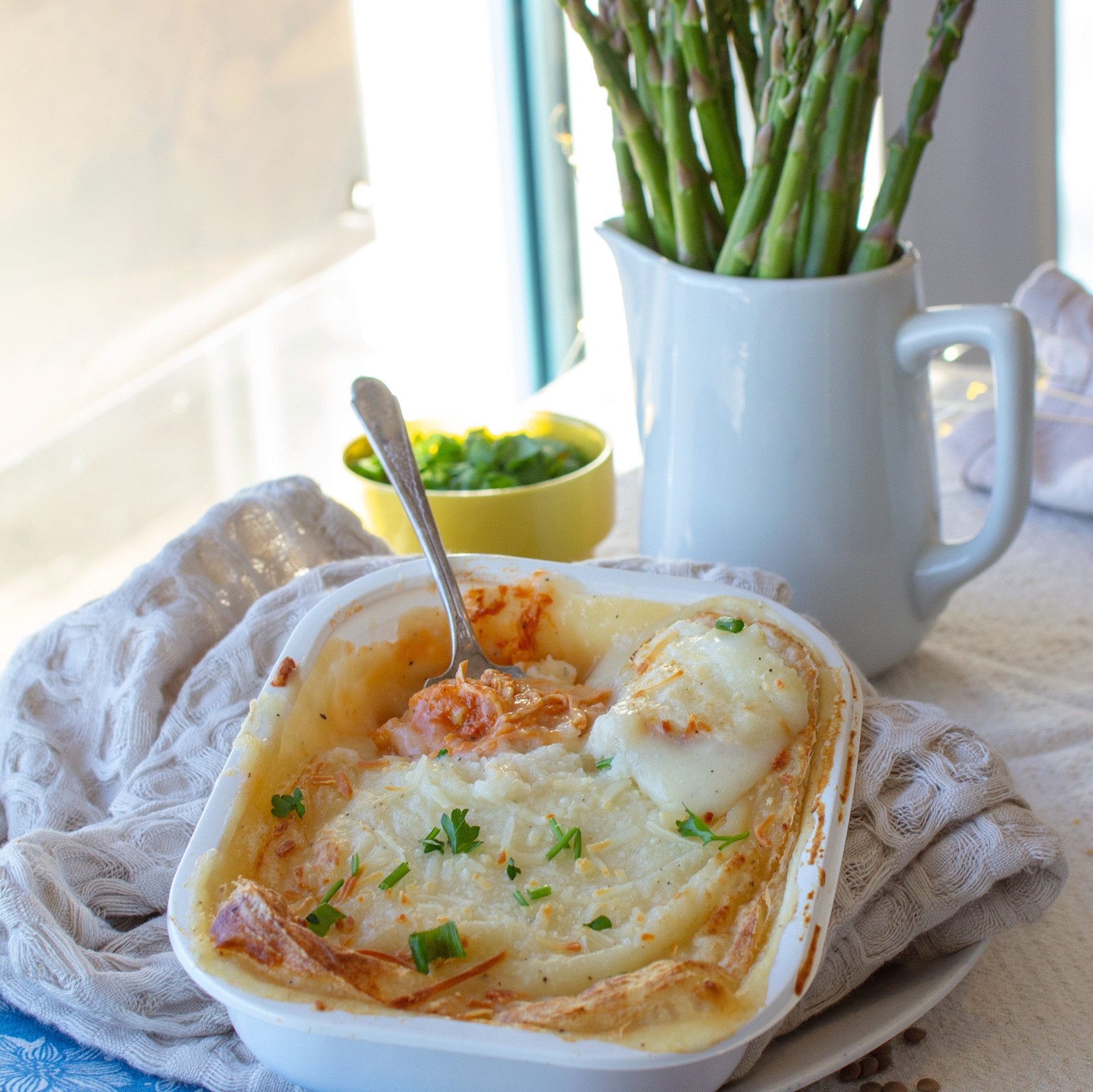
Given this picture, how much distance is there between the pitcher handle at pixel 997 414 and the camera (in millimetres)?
1015

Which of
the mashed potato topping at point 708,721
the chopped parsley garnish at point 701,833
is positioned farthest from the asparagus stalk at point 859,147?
the chopped parsley garnish at point 701,833

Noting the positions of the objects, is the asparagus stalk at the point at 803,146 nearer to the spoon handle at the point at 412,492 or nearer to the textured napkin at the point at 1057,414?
the spoon handle at the point at 412,492

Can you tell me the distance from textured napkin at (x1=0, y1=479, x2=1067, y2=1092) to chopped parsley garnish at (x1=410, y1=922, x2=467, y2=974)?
145 mm

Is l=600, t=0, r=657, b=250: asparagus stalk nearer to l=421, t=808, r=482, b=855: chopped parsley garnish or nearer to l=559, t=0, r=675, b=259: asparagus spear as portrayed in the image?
l=559, t=0, r=675, b=259: asparagus spear

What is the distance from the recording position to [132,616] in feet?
3.47

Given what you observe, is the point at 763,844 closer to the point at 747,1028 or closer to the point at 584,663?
the point at 747,1028

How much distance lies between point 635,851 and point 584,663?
0.23 meters

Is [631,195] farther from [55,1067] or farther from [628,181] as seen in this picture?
[55,1067]

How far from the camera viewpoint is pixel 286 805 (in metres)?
0.73

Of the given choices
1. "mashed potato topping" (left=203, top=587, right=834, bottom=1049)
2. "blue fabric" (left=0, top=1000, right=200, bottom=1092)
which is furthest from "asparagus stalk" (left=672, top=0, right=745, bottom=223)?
"blue fabric" (left=0, top=1000, right=200, bottom=1092)

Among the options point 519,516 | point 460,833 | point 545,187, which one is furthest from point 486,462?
point 545,187

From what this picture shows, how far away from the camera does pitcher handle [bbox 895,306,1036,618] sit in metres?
1.01

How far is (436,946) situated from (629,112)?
0.76 meters

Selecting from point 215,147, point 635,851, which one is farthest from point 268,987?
point 215,147
